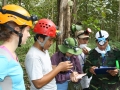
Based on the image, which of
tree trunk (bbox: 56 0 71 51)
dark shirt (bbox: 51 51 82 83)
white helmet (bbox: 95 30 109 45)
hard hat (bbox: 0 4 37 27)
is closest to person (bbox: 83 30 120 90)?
white helmet (bbox: 95 30 109 45)

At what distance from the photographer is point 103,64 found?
10.1 feet

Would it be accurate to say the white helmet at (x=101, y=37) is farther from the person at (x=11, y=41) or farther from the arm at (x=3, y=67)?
the arm at (x=3, y=67)

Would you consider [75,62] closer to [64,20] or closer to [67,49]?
[67,49]

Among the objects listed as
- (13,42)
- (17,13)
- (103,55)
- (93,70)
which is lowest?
(93,70)

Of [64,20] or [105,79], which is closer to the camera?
[105,79]

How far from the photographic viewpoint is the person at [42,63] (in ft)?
6.98

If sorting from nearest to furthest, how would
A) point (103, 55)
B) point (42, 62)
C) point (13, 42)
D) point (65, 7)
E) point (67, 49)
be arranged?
1. point (13, 42)
2. point (42, 62)
3. point (67, 49)
4. point (103, 55)
5. point (65, 7)

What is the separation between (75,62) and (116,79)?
25.6 inches

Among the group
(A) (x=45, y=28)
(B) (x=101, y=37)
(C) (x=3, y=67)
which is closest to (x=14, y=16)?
(C) (x=3, y=67)

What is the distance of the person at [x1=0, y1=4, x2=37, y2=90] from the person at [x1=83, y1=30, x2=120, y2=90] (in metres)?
1.59

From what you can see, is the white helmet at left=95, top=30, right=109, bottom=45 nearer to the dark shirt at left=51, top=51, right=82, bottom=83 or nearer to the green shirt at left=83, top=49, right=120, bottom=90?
the green shirt at left=83, top=49, right=120, bottom=90

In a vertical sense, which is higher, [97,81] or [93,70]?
[93,70]

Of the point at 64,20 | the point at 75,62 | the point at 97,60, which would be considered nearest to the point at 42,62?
the point at 75,62

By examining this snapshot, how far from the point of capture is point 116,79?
3.05 meters
